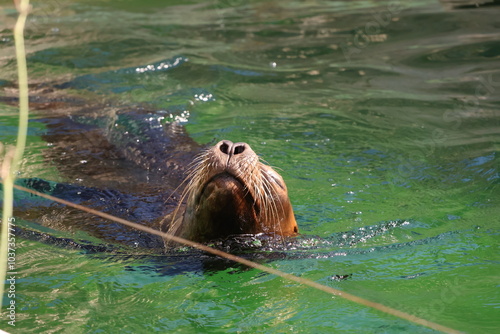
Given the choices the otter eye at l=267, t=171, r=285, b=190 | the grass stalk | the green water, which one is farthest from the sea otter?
the grass stalk

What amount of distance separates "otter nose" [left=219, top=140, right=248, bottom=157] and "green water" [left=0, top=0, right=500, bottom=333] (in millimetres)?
771

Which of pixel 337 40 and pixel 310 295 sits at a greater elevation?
pixel 337 40

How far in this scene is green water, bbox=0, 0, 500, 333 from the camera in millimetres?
4020

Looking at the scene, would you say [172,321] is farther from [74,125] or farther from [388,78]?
[388,78]

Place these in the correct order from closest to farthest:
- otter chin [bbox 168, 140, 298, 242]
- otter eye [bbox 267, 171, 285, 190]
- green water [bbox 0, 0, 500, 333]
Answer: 1. green water [bbox 0, 0, 500, 333]
2. otter chin [bbox 168, 140, 298, 242]
3. otter eye [bbox 267, 171, 285, 190]

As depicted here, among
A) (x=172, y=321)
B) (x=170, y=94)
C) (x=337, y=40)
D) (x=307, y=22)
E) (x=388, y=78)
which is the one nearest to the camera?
(x=172, y=321)

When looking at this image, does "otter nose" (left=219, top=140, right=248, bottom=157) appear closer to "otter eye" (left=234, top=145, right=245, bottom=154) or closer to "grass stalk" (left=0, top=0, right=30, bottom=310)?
"otter eye" (left=234, top=145, right=245, bottom=154)

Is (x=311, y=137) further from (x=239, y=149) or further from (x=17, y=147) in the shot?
(x=17, y=147)

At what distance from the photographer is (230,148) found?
416 centimetres

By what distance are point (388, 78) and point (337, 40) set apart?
6.05 ft

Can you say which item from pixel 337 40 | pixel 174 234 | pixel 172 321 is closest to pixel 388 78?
pixel 337 40

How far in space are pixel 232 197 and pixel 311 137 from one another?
320cm

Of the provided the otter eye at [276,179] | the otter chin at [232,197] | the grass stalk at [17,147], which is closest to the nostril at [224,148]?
the otter chin at [232,197]

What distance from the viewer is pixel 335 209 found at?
18.6ft
